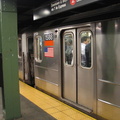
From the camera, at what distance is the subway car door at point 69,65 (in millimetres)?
4608

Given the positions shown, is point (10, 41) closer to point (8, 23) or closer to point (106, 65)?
point (8, 23)

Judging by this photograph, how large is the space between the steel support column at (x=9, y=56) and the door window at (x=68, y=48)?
1482 millimetres

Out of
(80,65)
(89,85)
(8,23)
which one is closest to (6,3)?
(8,23)

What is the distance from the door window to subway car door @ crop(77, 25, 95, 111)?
30 cm

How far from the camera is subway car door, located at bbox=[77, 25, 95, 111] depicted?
406 cm

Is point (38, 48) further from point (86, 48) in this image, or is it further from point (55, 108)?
point (86, 48)

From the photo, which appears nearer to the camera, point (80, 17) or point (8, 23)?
point (8, 23)

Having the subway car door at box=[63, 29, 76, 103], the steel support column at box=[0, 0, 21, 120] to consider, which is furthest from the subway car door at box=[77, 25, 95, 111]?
the steel support column at box=[0, 0, 21, 120]

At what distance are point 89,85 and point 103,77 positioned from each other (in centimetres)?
55

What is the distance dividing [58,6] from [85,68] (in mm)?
1476

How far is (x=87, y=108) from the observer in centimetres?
429

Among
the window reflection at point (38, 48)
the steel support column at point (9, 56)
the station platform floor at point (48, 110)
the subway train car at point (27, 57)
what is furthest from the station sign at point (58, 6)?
the subway train car at point (27, 57)

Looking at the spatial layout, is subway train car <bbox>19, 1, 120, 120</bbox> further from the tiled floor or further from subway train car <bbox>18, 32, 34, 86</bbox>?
subway train car <bbox>18, 32, 34, 86</bbox>

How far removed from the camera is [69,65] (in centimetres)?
480
